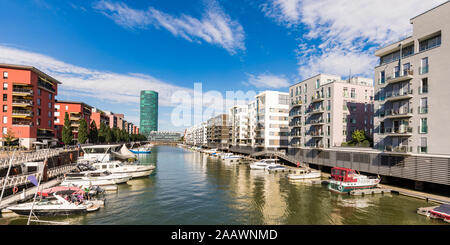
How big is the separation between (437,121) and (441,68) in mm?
8184

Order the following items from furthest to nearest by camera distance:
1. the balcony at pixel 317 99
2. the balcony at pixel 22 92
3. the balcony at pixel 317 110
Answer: the balcony at pixel 22 92 → the balcony at pixel 317 110 → the balcony at pixel 317 99

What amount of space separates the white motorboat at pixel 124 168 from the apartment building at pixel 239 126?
64580mm

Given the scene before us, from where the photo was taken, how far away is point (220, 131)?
159750mm

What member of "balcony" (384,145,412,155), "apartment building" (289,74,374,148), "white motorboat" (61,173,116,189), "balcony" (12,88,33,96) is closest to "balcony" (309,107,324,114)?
A: "apartment building" (289,74,374,148)

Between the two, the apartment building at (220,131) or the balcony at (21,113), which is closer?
the balcony at (21,113)

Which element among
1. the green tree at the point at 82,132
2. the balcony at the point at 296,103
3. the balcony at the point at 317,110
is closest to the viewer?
the balcony at the point at 317,110

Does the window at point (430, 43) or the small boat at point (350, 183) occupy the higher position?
the window at point (430, 43)

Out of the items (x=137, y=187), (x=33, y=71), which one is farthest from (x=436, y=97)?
(x=33, y=71)

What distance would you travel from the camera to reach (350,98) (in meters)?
59.0

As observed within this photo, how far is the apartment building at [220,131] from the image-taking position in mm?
152900

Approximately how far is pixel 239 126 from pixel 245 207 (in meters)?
89.3

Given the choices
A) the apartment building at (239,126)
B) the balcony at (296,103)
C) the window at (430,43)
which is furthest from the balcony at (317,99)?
the apartment building at (239,126)

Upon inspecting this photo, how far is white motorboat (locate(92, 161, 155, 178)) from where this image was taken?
158ft

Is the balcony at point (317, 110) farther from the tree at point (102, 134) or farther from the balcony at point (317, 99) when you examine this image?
the tree at point (102, 134)
